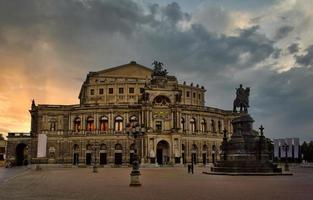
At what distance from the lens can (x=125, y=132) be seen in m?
89.8

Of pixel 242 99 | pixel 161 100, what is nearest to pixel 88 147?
pixel 161 100

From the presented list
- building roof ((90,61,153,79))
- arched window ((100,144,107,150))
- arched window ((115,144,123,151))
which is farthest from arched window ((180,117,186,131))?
building roof ((90,61,153,79))

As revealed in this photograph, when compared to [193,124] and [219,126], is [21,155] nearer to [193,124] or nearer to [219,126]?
[193,124]

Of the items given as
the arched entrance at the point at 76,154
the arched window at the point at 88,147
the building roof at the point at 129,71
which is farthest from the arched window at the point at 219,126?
the arched entrance at the point at 76,154

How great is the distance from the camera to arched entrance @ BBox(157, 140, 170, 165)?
89312mm

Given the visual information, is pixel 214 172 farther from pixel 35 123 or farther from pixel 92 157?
pixel 35 123

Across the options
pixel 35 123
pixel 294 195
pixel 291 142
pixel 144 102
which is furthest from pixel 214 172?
pixel 35 123

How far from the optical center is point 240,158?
46.5 meters

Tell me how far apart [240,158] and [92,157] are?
50920 millimetres

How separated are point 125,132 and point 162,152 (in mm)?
8980

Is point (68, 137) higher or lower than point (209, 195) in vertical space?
higher

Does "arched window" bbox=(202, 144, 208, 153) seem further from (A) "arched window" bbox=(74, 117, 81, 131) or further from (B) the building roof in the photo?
(A) "arched window" bbox=(74, 117, 81, 131)

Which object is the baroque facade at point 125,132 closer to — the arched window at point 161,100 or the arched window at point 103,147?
the arched window at point 161,100

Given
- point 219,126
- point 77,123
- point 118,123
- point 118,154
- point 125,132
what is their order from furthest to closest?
point 219,126, point 77,123, point 118,123, point 118,154, point 125,132
